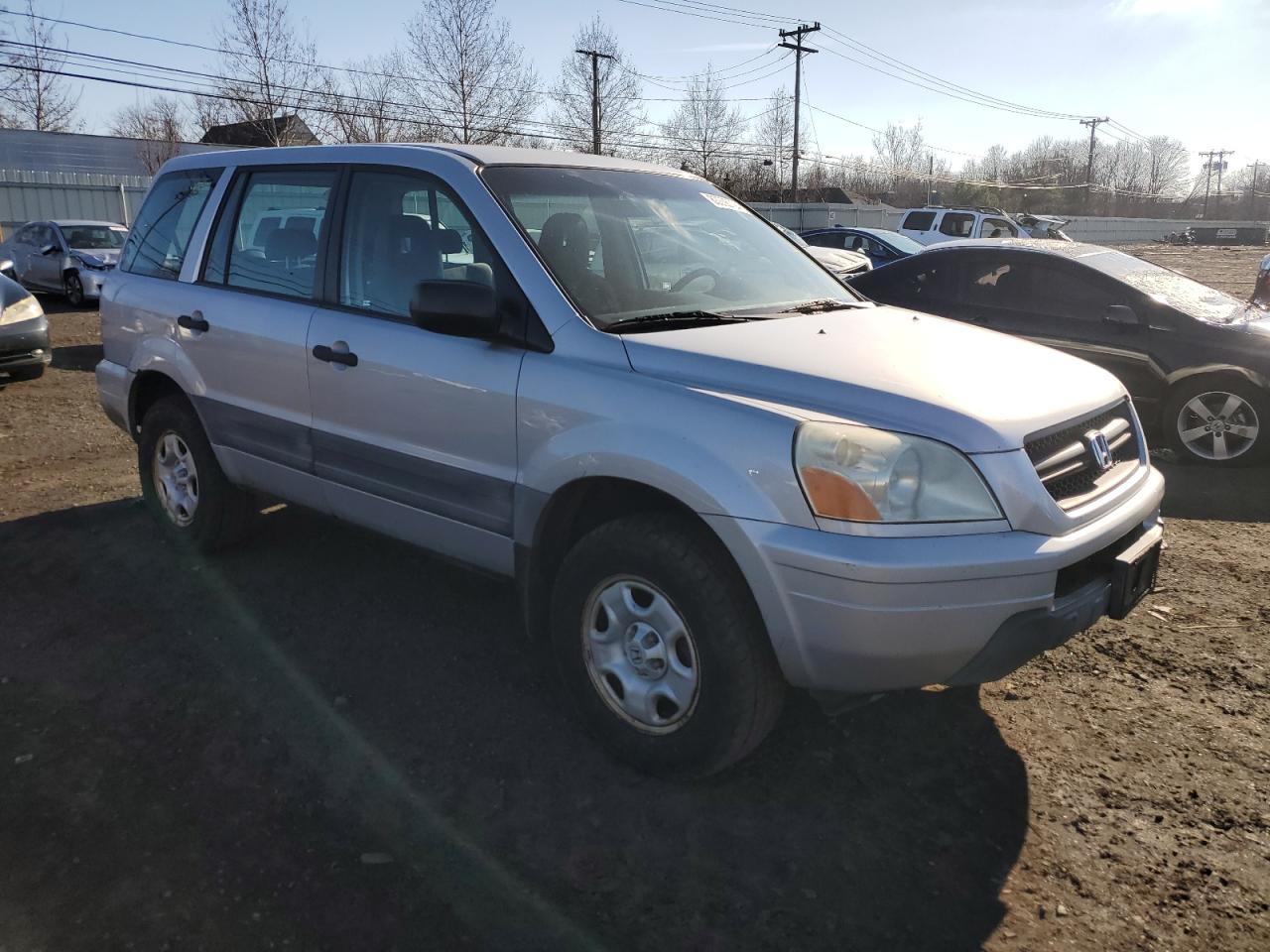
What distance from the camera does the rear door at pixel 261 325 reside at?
4043 millimetres

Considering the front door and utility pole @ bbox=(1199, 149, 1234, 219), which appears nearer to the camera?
the front door

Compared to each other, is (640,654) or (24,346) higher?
(24,346)

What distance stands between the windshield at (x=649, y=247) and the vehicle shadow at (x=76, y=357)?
30.7 ft

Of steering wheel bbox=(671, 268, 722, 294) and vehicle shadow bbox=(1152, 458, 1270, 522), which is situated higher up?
steering wheel bbox=(671, 268, 722, 294)

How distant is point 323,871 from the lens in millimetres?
2682

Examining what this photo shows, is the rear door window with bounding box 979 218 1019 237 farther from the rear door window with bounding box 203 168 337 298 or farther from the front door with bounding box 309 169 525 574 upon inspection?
the front door with bounding box 309 169 525 574

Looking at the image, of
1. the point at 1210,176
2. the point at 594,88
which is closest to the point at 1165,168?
the point at 1210,176

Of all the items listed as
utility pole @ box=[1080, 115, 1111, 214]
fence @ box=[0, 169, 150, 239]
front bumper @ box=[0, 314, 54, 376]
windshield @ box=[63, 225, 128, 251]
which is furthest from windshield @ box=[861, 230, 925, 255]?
utility pole @ box=[1080, 115, 1111, 214]

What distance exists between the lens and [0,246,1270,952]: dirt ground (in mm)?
2512

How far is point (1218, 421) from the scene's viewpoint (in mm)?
6812

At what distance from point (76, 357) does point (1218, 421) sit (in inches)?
471

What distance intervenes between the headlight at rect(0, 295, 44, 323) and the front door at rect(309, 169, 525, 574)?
23.7ft

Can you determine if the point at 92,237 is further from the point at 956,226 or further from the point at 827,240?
the point at 956,226

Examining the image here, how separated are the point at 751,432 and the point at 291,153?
2757mm
